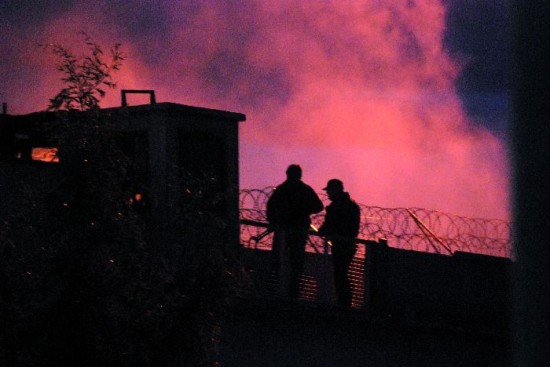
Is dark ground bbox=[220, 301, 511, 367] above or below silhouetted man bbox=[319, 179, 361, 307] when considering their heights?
below

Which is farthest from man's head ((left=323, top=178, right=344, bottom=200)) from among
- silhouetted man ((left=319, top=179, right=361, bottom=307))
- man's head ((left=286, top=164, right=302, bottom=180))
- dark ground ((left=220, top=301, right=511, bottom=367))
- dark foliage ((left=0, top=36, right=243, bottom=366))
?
dark foliage ((left=0, top=36, right=243, bottom=366))

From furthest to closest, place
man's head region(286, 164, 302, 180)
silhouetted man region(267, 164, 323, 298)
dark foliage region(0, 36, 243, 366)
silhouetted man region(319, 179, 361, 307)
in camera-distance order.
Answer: man's head region(286, 164, 302, 180) → silhouetted man region(267, 164, 323, 298) → silhouetted man region(319, 179, 361, 307) → dark foliage region(0, 36, 243, 366)

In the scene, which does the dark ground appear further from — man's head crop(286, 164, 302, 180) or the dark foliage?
the dark foliage

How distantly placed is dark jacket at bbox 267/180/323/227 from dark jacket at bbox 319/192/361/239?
0.63ft

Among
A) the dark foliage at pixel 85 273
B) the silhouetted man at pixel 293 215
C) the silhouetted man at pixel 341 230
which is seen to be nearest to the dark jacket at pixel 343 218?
the silhouetted man at pixel 341 230

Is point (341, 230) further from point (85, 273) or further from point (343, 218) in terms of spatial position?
point (85, 273)

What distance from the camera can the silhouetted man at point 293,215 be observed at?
9.23 metres

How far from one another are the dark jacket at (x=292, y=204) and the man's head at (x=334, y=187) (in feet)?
0.77

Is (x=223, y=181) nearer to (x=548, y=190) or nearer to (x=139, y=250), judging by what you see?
(x=139, y=250)

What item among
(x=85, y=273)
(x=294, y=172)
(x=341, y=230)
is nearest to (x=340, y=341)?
(x=341, y=230)

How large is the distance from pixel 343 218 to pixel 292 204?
0.63 meters

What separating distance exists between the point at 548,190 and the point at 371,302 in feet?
26.7

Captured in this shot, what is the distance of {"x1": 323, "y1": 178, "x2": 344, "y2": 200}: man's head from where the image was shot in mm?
9266

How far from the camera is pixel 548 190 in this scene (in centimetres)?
125
